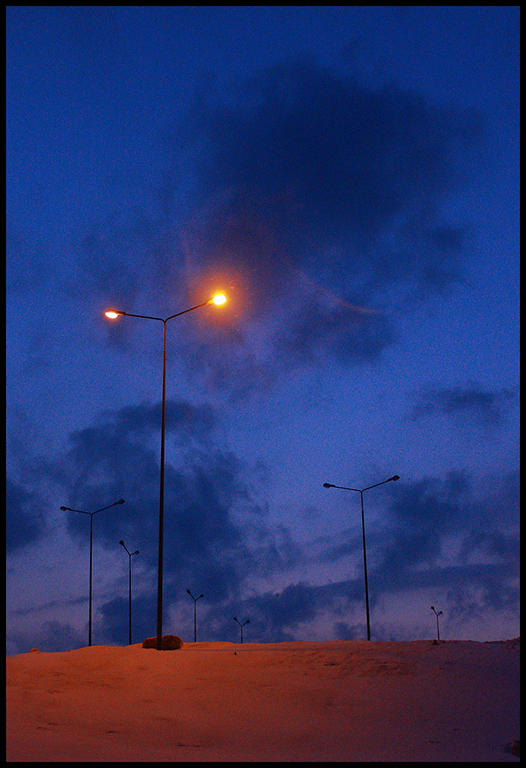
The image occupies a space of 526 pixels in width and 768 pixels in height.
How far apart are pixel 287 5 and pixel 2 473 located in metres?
6.61

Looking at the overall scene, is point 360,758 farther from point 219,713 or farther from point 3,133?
point 3,133

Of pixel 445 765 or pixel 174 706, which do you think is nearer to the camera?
pixel 445 765

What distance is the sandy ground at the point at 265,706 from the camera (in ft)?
30.3

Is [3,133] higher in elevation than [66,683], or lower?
higher

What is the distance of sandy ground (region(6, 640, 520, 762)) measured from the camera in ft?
30.3

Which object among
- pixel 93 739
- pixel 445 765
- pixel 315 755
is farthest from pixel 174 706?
pixel 445 765

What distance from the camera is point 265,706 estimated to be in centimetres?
1202

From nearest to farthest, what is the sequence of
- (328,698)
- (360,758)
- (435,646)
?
(360,758), (328,698), (435,646)

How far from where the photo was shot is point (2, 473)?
6.89m

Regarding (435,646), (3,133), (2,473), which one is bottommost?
(435,646)

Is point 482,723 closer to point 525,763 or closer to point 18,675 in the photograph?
point 525,763

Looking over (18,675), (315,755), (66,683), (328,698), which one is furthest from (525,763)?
(18,675)

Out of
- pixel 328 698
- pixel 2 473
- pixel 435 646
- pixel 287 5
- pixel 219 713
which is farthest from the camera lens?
pixel 435 646

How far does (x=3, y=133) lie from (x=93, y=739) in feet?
26.3
